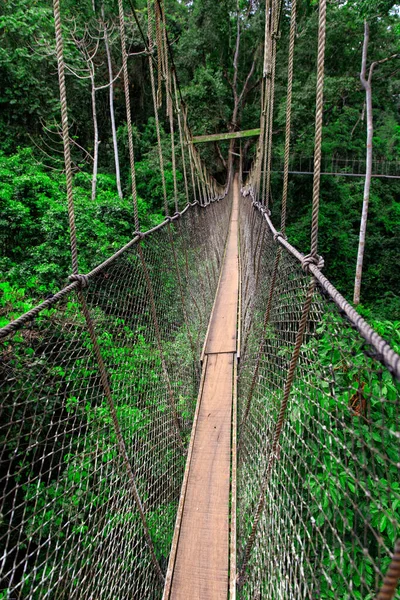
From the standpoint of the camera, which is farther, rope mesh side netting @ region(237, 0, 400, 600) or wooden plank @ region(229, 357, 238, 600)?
wooden plank @ region(229, 357, 238, 600)

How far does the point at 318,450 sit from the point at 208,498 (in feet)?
1.91

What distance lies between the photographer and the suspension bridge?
0.69 metres

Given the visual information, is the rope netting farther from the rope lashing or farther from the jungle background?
the jungle background

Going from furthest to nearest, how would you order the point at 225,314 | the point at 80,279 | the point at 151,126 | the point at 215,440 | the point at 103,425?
1. the point at 151,126
2. the point at 225,314
3. the point at 103,425
4. the point at 215,440
5. the point at 80,279

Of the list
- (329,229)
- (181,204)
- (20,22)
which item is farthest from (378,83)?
(20,22)

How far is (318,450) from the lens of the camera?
93 cm

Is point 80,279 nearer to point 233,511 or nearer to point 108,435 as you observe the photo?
point 233,511

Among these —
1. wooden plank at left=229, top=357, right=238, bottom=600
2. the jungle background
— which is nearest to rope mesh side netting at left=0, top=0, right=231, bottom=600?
wooden plank at left=229, top=357, right=238, bottom=600

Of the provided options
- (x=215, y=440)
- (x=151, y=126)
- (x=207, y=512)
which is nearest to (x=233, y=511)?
(x=207, y=512)

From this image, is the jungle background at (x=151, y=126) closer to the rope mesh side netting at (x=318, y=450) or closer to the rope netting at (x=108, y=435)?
the rope netting at (x=108, y=435)

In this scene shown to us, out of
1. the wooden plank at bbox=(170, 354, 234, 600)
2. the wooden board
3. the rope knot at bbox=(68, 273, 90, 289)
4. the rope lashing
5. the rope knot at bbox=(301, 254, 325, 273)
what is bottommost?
the wooden plank at bbox=(170, 354, 234, 600)

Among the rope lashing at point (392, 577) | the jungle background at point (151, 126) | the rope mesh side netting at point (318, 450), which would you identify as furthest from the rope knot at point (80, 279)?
the jungle background at point (151, 126)

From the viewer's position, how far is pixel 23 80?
257 inches

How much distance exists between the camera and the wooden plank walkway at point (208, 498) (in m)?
1.06
